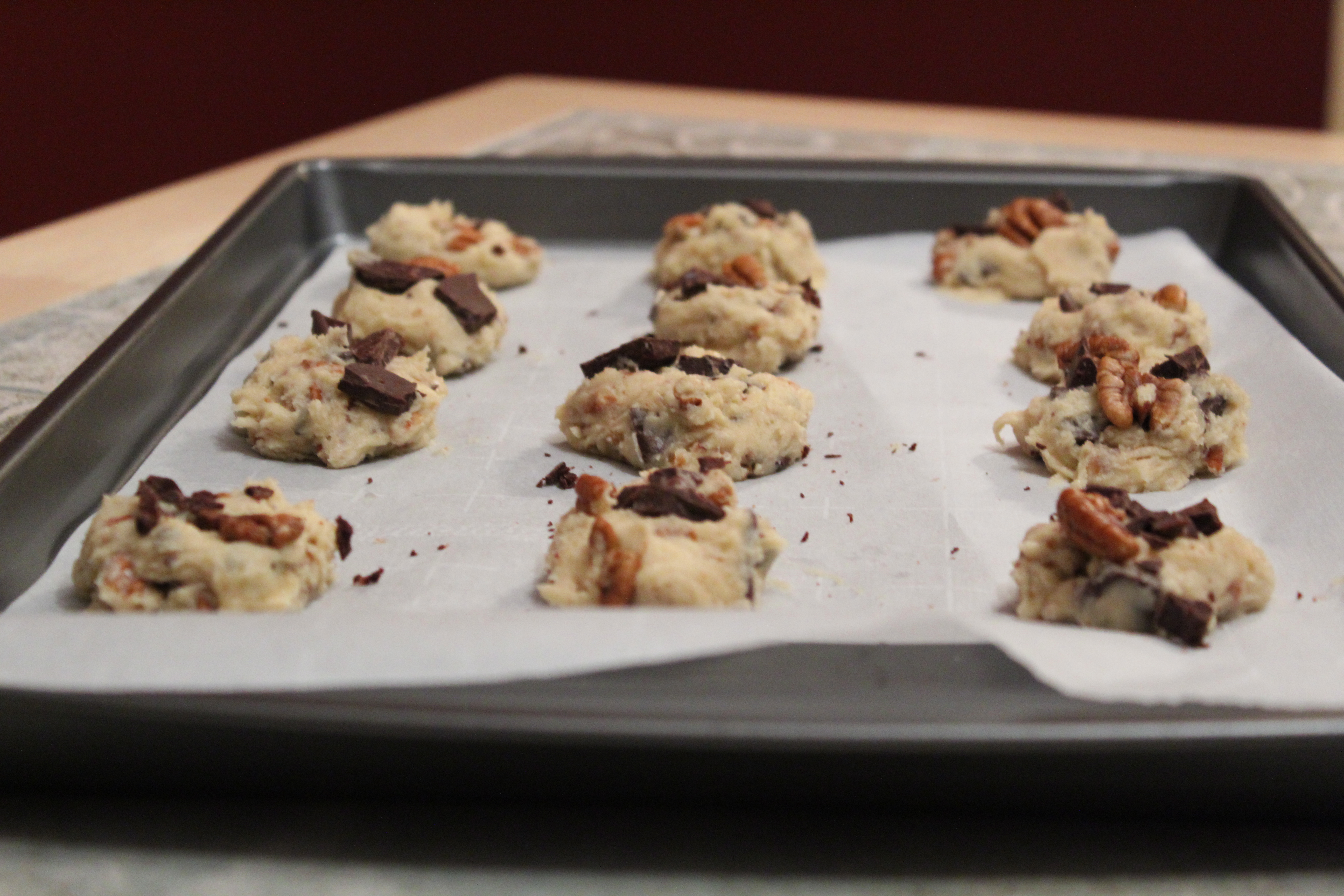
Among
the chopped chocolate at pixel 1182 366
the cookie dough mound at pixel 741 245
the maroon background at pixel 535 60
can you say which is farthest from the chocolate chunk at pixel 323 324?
the maroon background at pixel 535 60

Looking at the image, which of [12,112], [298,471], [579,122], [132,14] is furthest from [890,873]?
[132,14]

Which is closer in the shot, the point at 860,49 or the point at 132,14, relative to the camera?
the point at 132,14

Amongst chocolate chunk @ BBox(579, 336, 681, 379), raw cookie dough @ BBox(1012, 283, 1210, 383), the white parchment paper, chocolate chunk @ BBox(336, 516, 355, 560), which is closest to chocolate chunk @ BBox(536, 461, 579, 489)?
the white parchment paper

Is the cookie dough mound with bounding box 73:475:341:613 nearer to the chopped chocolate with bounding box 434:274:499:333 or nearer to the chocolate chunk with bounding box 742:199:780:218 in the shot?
the chopped chocolate with bounding box 434:274:499:333

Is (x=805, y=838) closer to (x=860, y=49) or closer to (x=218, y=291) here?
(x=218, y=291)

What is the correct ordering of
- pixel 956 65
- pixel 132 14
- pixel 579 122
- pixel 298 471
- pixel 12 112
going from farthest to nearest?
pixel 956 65 → pixel 132 14 → pixel 12 112 → pixel 579 122 → pixel 298 471

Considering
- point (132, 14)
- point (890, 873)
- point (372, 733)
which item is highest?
point (132, 14)

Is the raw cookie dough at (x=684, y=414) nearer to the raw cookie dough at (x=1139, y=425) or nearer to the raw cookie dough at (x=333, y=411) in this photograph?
the raw cookie dough at (x=333, y=411)
